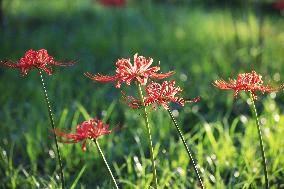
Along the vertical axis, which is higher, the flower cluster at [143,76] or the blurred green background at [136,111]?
the flower cluster at [143,76]

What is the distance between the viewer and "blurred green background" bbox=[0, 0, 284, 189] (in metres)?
2.78

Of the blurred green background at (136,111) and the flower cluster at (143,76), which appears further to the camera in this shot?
the blurred green background at (136,111)

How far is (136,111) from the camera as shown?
3838 millimetres

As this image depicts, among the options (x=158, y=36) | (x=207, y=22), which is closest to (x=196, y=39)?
(x=158, y=36)

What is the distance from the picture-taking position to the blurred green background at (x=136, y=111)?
2781 millimetres

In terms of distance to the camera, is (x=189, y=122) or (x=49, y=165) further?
(x=189, y=122)

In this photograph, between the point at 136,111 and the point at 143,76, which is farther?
the point at 136,111

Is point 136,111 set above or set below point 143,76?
below

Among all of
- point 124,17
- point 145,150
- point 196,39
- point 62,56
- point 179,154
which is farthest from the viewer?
point 124,17

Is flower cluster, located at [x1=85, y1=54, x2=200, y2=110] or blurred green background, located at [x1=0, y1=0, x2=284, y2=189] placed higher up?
flower cluster, located at [x1=85, y1=54, x2=200, y2=110]

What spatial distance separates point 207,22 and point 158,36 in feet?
4.05

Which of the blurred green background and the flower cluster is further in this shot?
the blurred green background

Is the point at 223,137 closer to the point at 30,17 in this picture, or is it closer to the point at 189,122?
the point at 189,122

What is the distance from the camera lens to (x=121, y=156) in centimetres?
313
